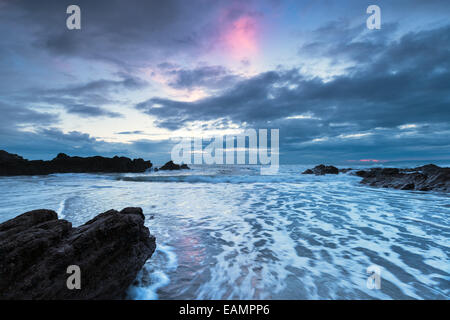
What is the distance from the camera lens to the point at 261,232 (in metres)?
4.73

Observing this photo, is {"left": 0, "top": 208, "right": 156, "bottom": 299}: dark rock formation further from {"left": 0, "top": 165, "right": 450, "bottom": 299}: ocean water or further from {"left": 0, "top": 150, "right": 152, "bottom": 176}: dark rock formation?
{"left": 0, "top": 150, "right": 152, "bottom": 176}: dark rock formation

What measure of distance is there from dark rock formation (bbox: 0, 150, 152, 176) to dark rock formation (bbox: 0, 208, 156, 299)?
37.6 meters

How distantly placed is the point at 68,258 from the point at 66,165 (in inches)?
1596

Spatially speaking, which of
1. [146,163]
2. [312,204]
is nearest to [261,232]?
[312,204]

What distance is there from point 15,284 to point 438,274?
5.20 metres

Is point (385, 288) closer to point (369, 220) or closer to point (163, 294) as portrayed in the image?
point (163, 294)

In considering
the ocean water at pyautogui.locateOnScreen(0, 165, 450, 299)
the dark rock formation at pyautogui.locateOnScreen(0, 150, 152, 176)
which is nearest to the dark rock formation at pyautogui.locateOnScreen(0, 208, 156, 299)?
the ocean water at pyautogui.locateOnScreen(0, 165, 450, 299)

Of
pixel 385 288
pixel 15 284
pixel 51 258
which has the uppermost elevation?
pixel 51 258

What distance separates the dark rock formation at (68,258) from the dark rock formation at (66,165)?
37.6 meters

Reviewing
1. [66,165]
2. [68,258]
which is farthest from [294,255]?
[66,165]

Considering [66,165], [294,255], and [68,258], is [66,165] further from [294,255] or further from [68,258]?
[294,255]

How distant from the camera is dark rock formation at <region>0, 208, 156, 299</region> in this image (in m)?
2.03

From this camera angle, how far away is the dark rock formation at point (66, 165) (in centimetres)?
2903
